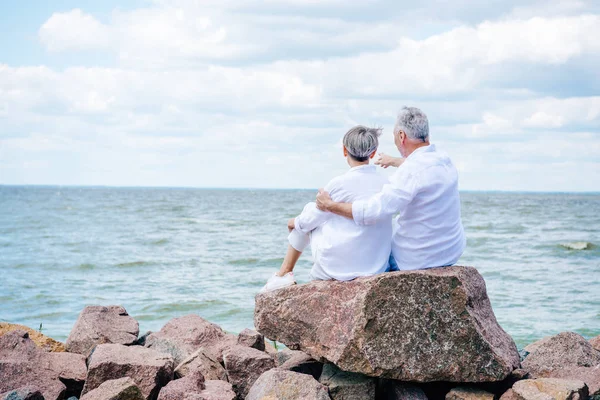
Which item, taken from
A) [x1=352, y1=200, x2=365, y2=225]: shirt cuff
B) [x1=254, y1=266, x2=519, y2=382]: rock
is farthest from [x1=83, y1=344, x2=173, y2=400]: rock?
[x1=352, y1=200, x2=365, y2=225]: shirt cuff

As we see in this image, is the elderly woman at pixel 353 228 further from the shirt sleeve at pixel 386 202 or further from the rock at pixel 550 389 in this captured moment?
the rock at pixel 550 389

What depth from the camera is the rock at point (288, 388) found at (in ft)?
17.7

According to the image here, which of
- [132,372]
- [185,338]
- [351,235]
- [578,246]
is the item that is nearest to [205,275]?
[185,338]

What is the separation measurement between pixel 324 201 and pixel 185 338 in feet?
11.4

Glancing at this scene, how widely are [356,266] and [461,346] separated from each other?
→ 110 centimetres

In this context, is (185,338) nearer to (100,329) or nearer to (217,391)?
(100,329)

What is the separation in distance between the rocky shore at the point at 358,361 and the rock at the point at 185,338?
688 millimetres

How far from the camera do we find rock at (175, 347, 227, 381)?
6516 mm

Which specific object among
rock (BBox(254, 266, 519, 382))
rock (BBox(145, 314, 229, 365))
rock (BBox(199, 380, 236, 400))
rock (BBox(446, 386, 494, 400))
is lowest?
Result: rock (BBox(145, 314, 229, 365))

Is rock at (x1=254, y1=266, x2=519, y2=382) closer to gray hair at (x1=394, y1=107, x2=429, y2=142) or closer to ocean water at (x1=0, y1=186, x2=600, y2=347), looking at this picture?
gray hair at (x1=394, y1=107, x2=429, y2=142)

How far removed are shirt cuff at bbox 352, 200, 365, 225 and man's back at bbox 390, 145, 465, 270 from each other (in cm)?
33

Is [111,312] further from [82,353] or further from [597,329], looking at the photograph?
[597,329]

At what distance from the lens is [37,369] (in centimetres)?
657

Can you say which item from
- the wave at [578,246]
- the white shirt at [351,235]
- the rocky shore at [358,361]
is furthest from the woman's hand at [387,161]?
the wave at [578,246]
